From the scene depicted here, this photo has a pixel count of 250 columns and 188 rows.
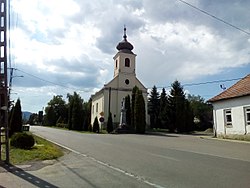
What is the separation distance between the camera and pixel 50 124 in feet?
339

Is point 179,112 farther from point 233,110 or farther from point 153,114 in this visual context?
point 233,110

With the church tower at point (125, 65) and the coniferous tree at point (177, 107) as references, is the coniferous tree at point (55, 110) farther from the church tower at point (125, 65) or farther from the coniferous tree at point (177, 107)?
the coniferous tree at point (177, 107)

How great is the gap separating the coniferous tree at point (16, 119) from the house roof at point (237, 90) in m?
19.4

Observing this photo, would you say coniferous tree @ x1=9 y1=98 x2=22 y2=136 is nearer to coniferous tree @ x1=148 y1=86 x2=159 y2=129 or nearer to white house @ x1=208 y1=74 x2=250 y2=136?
white house @ x1=208 y1=74 x2=250 y2=136

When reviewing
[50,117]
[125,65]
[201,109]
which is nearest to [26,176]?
[125,65]

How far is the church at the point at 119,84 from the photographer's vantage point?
6006 cm

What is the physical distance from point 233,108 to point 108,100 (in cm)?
3447

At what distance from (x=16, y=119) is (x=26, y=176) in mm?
23559

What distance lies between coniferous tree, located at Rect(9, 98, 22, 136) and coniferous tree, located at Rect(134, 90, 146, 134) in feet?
61.8

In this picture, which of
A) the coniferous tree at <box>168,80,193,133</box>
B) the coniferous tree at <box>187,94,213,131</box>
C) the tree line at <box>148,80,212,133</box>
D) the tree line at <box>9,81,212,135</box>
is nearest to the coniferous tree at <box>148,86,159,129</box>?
the tree line at <box>9,81,212,135</box>

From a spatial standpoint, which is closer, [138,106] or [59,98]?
[138,106]

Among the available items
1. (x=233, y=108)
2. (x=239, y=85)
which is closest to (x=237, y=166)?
(x=233, y=108)

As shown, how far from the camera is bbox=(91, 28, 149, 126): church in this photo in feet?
197

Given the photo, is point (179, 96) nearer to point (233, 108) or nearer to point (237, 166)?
point (233, 108)
